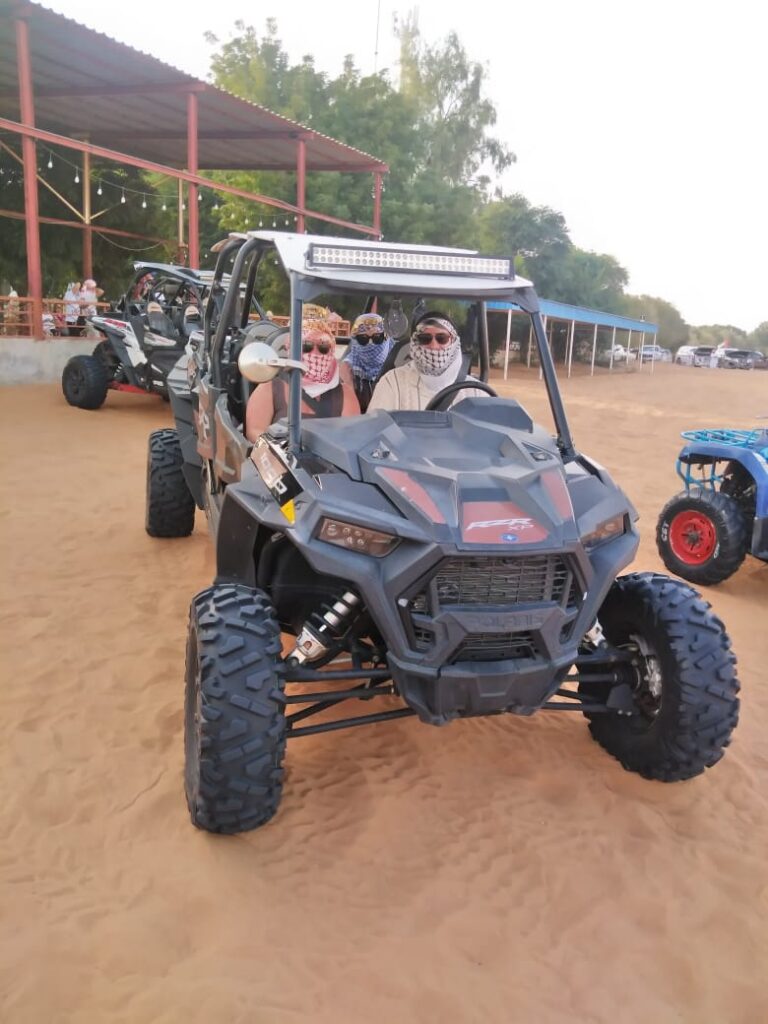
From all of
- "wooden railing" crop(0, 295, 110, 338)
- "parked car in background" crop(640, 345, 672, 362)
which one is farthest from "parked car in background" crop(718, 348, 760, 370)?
"wooden railing" crop(0, 295, 110, 338)

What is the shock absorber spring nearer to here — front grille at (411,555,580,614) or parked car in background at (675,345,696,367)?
front grille at (411,555,580,614)

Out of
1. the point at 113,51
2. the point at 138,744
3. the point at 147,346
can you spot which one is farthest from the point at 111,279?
the point at 138,744

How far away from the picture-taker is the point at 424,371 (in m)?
3.99

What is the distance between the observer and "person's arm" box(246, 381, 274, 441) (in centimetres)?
386

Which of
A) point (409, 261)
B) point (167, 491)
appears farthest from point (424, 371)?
point (167, 491)

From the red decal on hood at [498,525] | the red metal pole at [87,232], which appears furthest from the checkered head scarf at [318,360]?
the red metal pole at [87,232]

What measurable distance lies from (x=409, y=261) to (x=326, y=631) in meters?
1.41

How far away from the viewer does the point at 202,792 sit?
274 centimetres

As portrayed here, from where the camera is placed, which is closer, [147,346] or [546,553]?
[546,553]

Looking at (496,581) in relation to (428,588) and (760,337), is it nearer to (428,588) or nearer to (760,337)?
(428,588)

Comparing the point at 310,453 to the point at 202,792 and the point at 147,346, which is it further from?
the point at 147,346

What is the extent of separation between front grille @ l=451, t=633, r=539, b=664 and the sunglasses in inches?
68.2

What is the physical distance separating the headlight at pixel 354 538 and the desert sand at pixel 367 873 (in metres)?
1.10

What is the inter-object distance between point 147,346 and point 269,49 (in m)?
23.1
